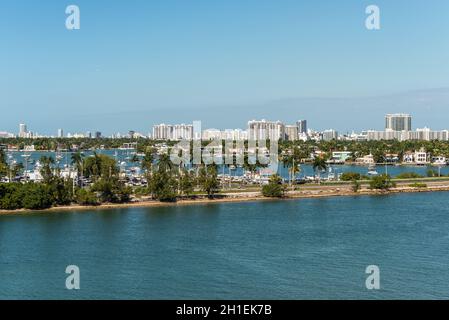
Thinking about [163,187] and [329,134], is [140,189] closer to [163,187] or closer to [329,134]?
[163,187]

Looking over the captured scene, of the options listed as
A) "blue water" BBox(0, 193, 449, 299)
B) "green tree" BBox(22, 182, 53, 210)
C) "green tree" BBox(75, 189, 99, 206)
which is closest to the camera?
"blue water" BBox(0, 193, 449, 299)

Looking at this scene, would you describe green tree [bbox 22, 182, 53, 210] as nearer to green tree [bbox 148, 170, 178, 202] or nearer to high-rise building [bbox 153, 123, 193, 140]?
green tree [bbox 148, 170, 178, 202]

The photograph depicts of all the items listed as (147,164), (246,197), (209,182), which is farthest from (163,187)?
(147,164)

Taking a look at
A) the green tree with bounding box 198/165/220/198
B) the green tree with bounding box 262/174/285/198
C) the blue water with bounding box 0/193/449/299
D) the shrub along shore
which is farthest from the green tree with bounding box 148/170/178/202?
the green tree with bounding box 262/174/285/198

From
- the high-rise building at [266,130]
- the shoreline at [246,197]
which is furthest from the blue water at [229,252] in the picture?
the high-rise building at [266,130]
